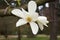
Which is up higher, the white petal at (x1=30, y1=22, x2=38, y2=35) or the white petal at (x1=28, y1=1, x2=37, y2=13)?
the white petal at (x1=28, y1=1, x2=37, y2=13)

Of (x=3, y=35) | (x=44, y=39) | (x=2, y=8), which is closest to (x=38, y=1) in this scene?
(x=2, y=8)

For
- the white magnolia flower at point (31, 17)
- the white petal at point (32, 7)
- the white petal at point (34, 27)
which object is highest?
the white petal at point (32, 7)

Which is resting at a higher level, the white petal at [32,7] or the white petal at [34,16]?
the white petal at [32,7]

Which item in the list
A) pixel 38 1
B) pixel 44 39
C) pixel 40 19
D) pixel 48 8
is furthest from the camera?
pixel 44 39

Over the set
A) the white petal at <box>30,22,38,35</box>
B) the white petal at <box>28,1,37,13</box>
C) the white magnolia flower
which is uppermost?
the white petal at <box>28,1,37,13</box>

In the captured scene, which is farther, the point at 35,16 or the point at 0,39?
the point at 0,39

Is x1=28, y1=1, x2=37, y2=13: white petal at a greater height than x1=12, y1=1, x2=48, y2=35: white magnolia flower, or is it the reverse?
x1=28, y1=1, x2=37, y2=13: white petal

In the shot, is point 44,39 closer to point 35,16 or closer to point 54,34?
point 54,34

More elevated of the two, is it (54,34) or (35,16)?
(35,16)
